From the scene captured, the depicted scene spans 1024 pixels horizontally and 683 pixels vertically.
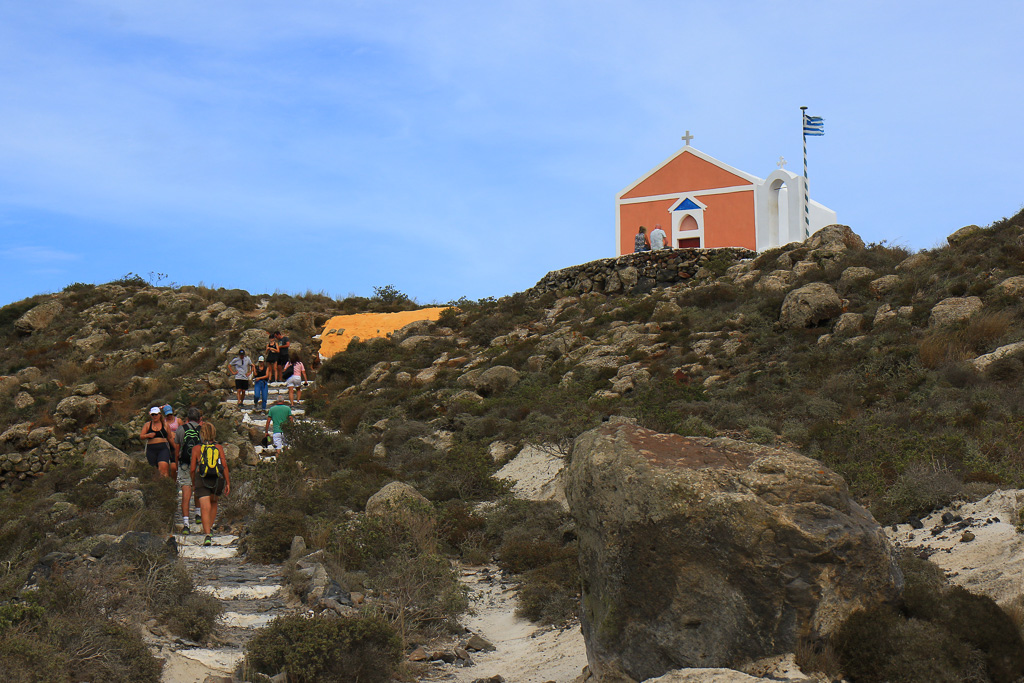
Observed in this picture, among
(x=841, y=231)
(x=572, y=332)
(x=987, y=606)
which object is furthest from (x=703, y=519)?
(x=841, y=231)

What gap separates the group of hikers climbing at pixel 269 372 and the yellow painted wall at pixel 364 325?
4291 mm

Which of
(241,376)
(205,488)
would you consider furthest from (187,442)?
(241,376)

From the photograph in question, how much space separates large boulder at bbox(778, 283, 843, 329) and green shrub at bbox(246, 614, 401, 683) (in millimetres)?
12560

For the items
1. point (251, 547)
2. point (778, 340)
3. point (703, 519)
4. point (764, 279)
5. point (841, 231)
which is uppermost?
point (841, 231)

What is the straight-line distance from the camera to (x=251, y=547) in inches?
364

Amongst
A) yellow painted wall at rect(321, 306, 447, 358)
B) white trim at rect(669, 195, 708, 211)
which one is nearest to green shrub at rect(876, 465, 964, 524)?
white trim at rect(669, 195, 708, 211)

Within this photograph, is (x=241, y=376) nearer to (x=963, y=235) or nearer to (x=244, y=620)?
(x=244, y=620)

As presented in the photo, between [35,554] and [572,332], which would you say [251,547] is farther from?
[572,332]

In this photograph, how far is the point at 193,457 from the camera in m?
9.81

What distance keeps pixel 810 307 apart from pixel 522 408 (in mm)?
6085

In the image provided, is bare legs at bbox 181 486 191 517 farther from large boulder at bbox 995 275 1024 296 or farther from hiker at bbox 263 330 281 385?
large boulder at bbox 995 275 1024 296

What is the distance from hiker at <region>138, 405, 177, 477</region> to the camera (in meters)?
11.4

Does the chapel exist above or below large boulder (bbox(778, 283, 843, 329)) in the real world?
above

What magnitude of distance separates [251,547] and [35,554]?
212 cm
